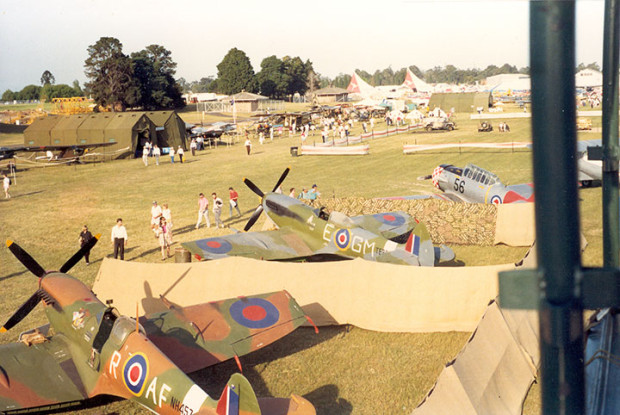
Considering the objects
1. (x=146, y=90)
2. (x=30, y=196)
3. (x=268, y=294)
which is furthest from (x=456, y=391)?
(x=146, y=90)

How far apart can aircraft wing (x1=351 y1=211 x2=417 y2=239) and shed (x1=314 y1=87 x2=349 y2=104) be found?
91.8 metres

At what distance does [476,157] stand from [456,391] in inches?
1261

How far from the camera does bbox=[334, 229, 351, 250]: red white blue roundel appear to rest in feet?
49.4

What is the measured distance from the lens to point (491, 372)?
8.02 meters

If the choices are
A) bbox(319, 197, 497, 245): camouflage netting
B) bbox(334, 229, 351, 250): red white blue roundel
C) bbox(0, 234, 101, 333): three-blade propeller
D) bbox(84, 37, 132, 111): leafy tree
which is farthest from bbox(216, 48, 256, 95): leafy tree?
bbox(0, 234, 101, 333): three-blade propeller

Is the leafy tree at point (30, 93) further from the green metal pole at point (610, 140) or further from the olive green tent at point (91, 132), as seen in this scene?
the green metal pole at point (610, 140)

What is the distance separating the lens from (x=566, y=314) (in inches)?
61.8

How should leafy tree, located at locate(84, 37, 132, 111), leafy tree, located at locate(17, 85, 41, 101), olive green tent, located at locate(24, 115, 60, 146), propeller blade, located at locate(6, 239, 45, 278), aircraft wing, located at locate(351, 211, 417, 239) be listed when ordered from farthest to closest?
leafy tree, located at locate(17, 85, 41, 101), leafy tree, located at locate(84, 37, 132, 111), olive green tent, located at locate(24, 115, 60, 146), aircraft wing, located at locate(351, 211, 417, 239), propeller blade, located at locate(6, 239, 45, 278)

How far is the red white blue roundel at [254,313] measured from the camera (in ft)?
34.0

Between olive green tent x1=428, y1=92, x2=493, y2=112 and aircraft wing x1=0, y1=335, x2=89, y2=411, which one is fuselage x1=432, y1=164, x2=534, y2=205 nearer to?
aircraft wing x1=0, y1=335, x2=89, y2=411

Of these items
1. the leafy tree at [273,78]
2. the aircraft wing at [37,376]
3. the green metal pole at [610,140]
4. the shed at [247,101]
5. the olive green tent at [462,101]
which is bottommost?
the aircraft wing at [37,376]

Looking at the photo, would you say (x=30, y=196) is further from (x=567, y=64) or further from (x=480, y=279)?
(x=567, y=64)

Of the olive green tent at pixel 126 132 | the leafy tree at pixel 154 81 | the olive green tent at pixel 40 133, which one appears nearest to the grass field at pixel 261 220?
the olive green tent at pixel 126 132

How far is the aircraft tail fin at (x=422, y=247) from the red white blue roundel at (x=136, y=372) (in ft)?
24.4
